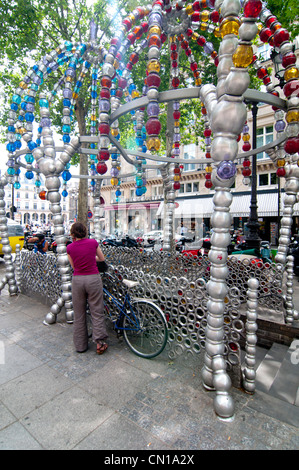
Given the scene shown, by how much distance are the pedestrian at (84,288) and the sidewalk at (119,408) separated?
29 centimetres

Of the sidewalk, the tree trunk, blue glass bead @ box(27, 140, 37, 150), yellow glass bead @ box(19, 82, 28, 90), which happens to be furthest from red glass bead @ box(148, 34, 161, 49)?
the tree trunk

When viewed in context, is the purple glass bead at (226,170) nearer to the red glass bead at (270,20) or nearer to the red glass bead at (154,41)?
the red glass bead at (154,41)

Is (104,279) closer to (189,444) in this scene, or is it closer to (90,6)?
(189,444)

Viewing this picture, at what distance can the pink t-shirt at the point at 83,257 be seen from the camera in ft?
11.4

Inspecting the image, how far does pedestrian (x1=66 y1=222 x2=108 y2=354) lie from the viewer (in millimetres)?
3473

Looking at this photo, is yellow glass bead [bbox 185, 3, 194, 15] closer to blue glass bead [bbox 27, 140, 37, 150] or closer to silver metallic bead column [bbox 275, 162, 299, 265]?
silver metallic bead column [bbox 275, 162, 299, 265]

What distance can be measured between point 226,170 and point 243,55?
102 cm

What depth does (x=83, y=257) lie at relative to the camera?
347cm

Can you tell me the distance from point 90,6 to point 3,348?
1607cm

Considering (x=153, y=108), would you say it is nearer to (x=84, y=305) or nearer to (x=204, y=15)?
(x=84, y=305)

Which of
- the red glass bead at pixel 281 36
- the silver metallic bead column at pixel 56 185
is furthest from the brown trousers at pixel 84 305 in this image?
the red glass bead at pixel 281 36

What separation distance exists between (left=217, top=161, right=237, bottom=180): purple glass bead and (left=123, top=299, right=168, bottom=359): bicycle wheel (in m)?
1.93

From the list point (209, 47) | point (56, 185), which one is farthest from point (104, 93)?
point (209, 47)

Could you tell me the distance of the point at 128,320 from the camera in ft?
12.0
